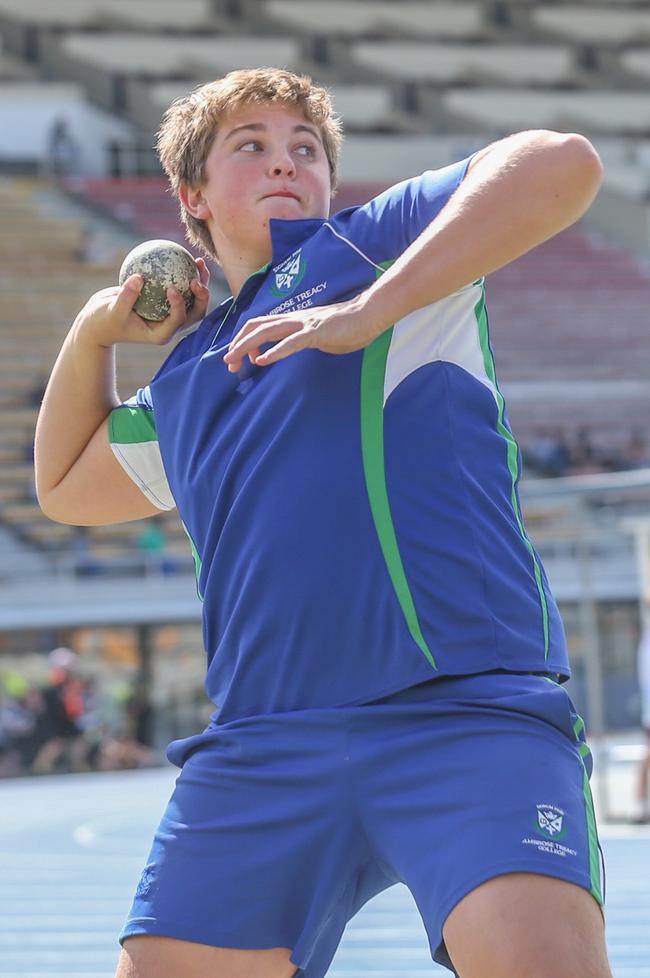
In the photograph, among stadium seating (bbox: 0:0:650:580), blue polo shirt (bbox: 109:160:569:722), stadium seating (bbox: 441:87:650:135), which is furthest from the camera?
stadium seating (bbox: 441:87:650:135)

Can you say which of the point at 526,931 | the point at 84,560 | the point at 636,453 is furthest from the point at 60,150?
the point at 526,931

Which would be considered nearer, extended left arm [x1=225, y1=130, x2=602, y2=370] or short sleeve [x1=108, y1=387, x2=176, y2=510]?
extended left arm [x1=225, y1=130, x2=602, y2=370]

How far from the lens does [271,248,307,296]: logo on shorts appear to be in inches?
81.7

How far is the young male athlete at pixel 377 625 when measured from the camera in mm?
1803

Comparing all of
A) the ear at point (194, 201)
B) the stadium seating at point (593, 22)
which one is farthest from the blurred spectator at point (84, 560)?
the stadium seating at point (593, 22)

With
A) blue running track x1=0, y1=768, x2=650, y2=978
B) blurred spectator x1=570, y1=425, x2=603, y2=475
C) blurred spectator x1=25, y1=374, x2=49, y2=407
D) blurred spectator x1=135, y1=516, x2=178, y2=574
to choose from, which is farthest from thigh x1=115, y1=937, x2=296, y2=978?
blurred spectator x1=25, y1=374, x2=49, y2=407

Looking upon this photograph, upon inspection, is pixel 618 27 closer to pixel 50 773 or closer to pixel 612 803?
pixel 50 773

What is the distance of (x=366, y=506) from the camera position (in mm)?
1939

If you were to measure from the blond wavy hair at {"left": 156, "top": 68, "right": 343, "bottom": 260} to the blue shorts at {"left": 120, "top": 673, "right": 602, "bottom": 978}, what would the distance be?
83 centimetres

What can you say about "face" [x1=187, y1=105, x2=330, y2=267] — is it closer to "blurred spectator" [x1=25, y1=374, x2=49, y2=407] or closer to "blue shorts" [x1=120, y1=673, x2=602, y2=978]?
"blue shorts" [x1=120, y1=673, x2=602, y2=978]

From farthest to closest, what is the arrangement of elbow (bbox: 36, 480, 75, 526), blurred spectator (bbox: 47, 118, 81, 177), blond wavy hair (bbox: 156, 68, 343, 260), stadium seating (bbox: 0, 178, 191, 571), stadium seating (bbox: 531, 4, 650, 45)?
1. stadium seating (bbox: 531, 4, 650, 45)
2. blurred spectator (bbox: 47, 118, 81, 177)
3. stadium seating (bbox: 0, 178, 191, 571)
4. elbow (bbox: 36, 480, 75, 526)
5. blond wavy hair (bbox: 156, 68, 343, 260)

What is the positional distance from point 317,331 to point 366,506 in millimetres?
234

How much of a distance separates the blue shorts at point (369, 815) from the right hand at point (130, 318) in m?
0.66

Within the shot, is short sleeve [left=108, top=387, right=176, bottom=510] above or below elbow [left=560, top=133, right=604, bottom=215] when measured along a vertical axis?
below
